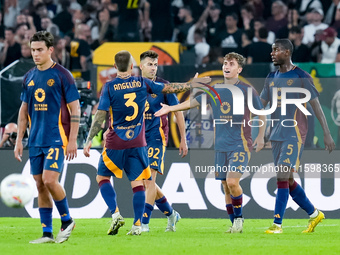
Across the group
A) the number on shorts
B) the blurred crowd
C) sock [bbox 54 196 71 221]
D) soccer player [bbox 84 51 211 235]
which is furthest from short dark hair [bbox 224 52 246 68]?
the blurred crowd

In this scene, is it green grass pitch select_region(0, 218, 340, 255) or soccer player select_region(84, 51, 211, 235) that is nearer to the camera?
green grass pitch select_region(0, 218, 340, 255)

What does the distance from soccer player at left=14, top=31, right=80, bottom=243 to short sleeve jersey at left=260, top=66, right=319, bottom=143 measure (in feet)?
9.74

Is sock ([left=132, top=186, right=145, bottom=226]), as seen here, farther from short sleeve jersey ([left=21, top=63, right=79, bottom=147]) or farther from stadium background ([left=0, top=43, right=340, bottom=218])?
stadium background ([left=0, top=43, right=340, bottom=218])

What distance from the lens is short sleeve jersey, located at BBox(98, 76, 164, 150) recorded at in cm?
911

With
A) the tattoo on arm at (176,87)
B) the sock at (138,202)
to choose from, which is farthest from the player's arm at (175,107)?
the sock at (138,202)

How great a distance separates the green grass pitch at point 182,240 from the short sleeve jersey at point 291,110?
4.32ft

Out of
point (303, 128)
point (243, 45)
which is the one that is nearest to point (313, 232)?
point (303, 128)

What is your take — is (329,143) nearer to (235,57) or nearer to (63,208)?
(235,57)

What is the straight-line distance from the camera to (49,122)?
326 inches

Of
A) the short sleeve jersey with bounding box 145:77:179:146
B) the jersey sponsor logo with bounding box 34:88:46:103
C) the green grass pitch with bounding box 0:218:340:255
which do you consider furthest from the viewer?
the short sleeve jersey with bounding box 145:77:179:146

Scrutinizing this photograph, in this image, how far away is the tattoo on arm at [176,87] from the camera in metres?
8.78

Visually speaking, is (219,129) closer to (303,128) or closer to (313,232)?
(303,128)

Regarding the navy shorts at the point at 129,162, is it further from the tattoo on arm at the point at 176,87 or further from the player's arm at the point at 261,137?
the player's arm at the point at 261,137

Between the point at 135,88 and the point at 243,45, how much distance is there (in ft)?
25.7
